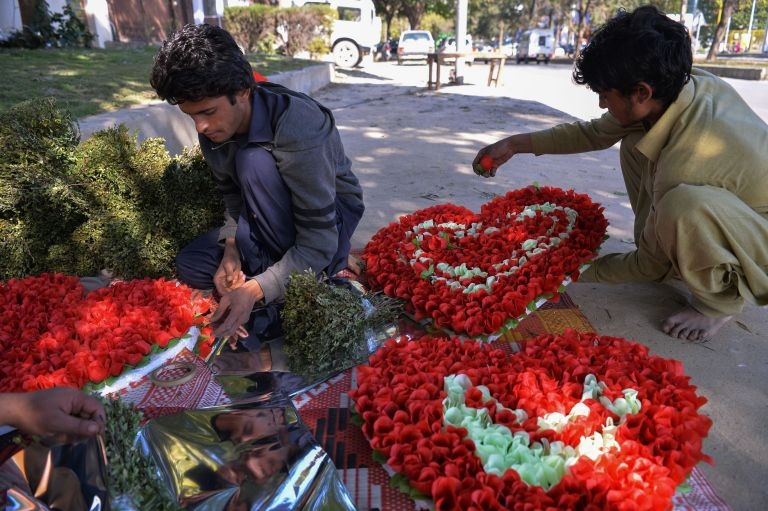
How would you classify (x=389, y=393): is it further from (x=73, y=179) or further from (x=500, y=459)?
(x=73, y=179)

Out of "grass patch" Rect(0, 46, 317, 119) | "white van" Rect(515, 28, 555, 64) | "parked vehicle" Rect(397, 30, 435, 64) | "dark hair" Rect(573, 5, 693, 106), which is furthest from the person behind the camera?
"white van" Rect(515, 28, 555, 64)

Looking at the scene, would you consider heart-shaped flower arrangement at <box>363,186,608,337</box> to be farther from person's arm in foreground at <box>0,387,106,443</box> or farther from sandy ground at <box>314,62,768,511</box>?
person's arm in foreground at <box>0,387,106,443</box>

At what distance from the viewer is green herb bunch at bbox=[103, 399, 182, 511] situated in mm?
1473

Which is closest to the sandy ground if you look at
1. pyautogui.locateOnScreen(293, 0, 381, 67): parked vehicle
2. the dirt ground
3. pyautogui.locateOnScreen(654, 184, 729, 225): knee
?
the dirt ground

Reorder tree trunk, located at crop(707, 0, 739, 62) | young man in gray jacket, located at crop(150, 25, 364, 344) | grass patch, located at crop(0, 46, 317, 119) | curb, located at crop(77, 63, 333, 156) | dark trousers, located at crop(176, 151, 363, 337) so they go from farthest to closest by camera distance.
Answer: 1. tree trunk, located at crop(707, 0, 739, 62)
2. grass patch, located at crop(0, 46, 317, 119)
3. curb, located at crop(77, 63, 333, 156)
4. dark trousers, located at crop(176, 151, 363, 337)
5. young man in gray jacket, located at crop(150, 25, 364, 344)

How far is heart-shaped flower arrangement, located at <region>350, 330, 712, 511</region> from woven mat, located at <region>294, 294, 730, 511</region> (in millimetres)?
86

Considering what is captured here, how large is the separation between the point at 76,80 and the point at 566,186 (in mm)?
5383

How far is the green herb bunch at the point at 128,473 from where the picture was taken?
1473 millimetres

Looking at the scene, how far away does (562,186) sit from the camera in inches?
197

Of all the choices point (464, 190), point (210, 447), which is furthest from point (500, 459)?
point (464, 190)

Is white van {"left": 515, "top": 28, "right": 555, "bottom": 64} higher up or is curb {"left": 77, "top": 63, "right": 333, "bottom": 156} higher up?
white van {"left": 515, "top": 28, "right": 555, "bottom": 64}

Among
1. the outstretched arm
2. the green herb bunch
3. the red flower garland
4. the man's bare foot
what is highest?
the outstretched arm

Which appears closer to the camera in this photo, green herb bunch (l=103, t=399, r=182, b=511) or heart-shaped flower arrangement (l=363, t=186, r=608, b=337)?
green herb bunch (l=103, t=399, r=182, b=511)

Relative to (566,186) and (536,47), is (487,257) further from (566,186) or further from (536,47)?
(536,47)
